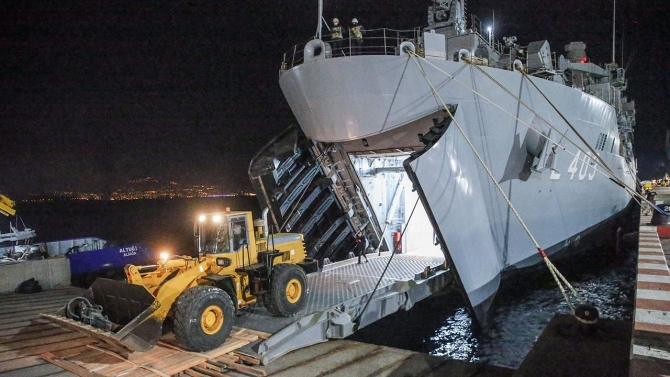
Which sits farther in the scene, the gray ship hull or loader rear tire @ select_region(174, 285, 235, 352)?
the gray ship hull

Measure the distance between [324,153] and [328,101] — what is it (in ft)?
9.57

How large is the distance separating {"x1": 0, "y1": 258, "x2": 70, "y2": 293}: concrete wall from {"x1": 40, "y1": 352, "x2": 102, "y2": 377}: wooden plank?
21.2 ft

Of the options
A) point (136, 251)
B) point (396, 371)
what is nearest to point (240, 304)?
point (396, 371)

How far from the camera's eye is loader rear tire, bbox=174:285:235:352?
230 inches

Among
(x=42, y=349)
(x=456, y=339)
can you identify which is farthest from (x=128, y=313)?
(x=456, y=339)

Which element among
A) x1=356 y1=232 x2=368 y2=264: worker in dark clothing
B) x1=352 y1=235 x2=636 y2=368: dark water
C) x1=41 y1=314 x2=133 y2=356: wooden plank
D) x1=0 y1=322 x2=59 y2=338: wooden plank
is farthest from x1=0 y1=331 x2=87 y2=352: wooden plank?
x1=356 y1=232 x2=368 y2=264: worker in dark clothing

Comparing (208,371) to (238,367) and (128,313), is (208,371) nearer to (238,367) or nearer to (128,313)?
(238,367)

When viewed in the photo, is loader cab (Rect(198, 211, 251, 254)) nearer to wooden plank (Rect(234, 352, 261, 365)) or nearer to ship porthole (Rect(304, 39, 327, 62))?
wooden plank (Rect(234, 352, 261, 365))

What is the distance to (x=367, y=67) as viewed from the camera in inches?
351

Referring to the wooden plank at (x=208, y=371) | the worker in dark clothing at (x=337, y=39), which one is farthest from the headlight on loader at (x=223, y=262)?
the worker in dark clothing at (x=337, y=39)

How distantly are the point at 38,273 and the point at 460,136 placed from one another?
12.3m

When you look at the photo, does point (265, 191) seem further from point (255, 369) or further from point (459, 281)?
point (255, 369)

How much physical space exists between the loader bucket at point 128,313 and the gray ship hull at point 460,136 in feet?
16.2

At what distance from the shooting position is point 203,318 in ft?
19.9
